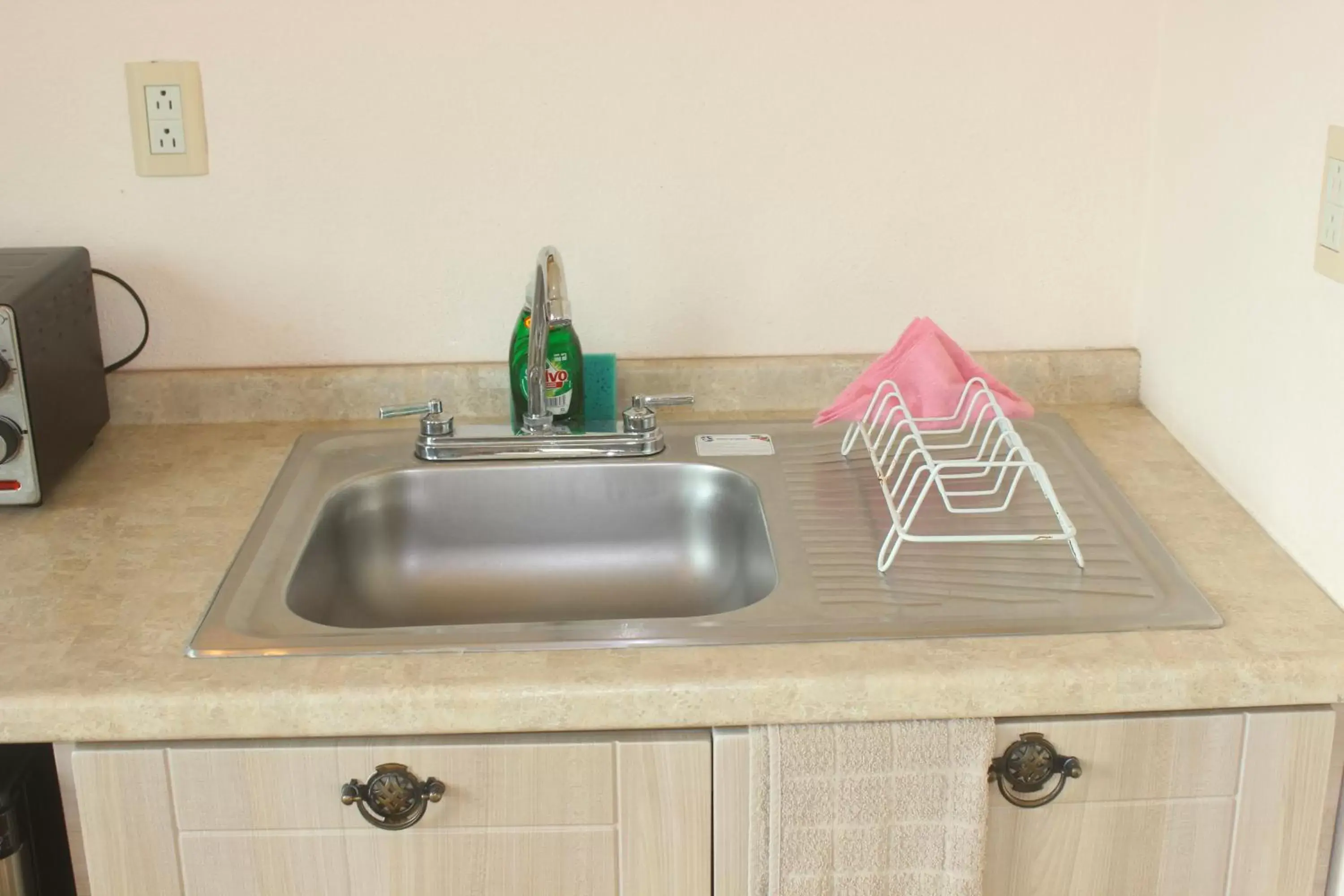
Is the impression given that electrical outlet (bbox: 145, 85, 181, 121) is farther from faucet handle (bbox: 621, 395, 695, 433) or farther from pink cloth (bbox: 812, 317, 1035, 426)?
pink cloth (bbox: 812, 317, 1035, 426)

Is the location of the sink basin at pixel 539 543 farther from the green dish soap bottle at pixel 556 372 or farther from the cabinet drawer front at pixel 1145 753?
the cabinet drawer front at pixel 1145 753

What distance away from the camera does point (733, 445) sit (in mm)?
1646

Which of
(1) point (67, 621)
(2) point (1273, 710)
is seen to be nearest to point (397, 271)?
(1) point (67, 621)

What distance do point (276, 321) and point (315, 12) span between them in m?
0.35

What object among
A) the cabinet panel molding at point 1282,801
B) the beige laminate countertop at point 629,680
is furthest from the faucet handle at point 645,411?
the cabinet panel molding at point 1282,801

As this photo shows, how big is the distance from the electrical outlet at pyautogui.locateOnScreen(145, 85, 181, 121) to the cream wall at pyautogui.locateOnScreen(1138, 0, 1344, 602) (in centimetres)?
109

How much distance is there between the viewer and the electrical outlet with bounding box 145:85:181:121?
1633 mm

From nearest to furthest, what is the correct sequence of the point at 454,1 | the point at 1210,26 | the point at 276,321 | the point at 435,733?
the point at 435,733 < the point at 1210,26 < the point at 454,1 < the point at 276,321

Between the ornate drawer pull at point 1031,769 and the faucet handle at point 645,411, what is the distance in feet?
1.90

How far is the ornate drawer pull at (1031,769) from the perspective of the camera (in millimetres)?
1198

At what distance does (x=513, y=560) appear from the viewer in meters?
1.64

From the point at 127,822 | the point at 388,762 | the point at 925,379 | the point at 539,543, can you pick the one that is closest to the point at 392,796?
the point at 388,762

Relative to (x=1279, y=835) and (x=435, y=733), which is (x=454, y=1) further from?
(x=1279, y=835)

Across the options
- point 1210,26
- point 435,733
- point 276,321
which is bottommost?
point 435,733
